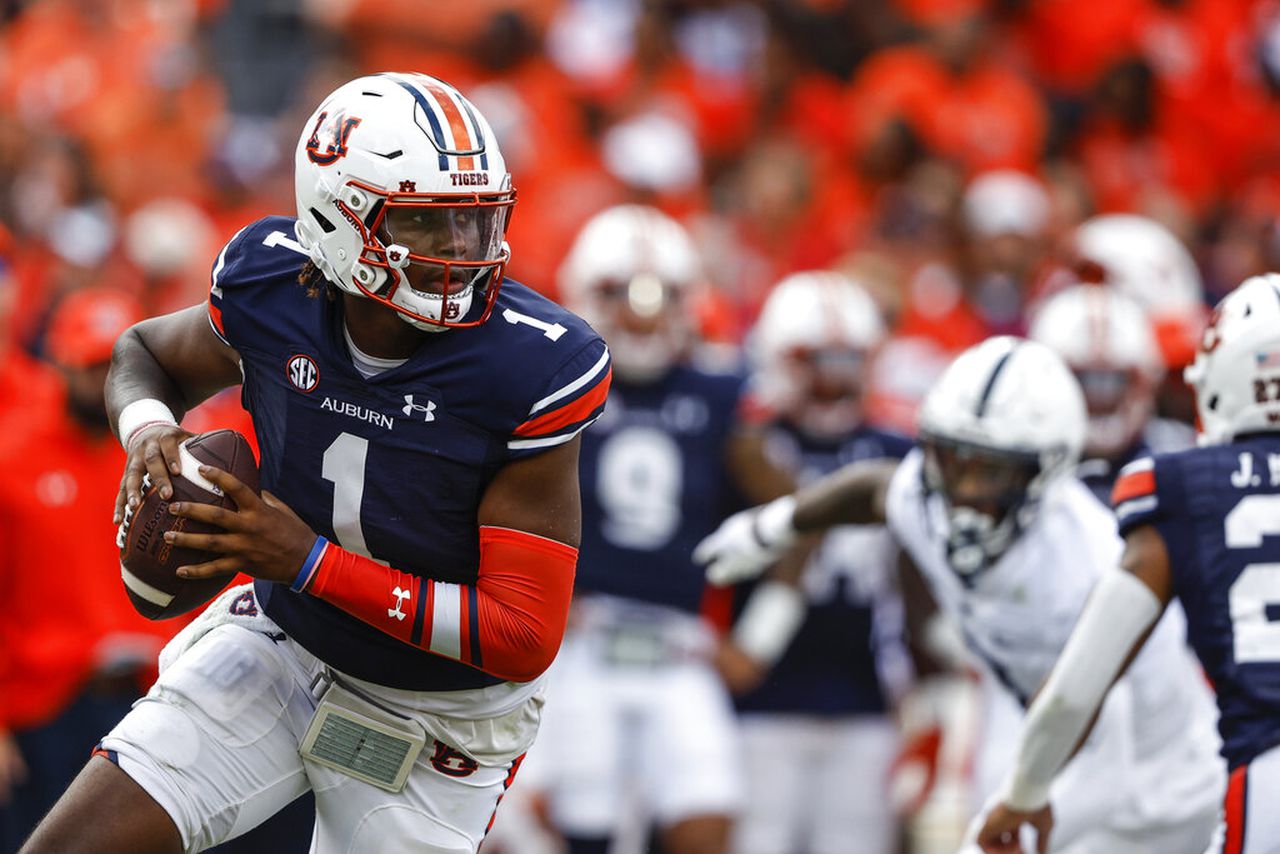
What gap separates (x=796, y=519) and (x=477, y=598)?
1714mm

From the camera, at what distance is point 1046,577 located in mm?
5043

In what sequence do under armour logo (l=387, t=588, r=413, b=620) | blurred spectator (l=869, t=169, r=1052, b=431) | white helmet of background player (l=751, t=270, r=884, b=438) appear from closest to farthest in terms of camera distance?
under armour logo (l=387, t=588, r=413, b=620) → white helmet of background player (l=751, t=270, r=884, b=438) → blurred spectator (l=869, t=169, r=1052, b=431)

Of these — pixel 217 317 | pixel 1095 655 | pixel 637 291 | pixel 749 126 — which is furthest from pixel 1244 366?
pixel 749 126

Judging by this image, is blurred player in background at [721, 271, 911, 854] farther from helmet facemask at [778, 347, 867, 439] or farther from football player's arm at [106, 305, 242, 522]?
football player's arm at [106, 305, 242, 522]

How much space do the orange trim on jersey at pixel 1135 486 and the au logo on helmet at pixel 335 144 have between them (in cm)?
172

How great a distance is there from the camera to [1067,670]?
4117 millimetres

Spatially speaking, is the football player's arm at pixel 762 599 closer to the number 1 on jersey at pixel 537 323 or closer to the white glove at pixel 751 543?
the white glove at pixel 751 543

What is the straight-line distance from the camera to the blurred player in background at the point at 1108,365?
21.2 ft

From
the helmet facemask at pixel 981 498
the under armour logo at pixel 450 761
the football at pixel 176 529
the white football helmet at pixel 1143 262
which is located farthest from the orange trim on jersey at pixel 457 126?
the white football helmet at pixel 1143 262

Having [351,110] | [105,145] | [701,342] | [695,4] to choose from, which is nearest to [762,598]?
[701,342]

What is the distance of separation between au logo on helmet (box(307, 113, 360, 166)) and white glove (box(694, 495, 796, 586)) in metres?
1.89

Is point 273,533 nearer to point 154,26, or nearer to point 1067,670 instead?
point 1067,670

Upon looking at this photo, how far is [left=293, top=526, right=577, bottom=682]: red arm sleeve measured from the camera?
12.0 feet

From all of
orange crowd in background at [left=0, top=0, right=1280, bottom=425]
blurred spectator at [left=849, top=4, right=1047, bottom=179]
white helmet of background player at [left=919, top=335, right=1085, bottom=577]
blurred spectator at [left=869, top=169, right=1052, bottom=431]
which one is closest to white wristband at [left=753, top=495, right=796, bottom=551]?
white helmet of background player at [left=919, top=335, right=1085, bottom=577]
